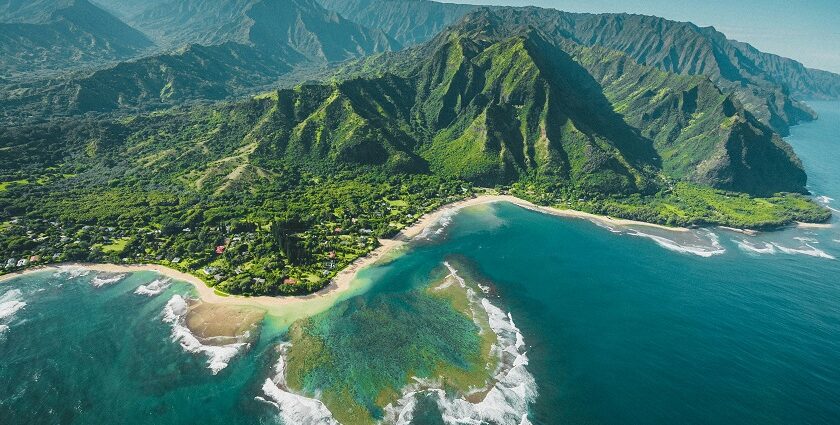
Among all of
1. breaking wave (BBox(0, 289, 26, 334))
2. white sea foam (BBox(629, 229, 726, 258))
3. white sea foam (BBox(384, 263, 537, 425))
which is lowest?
white sea foam (BBox(384, 263, 537, 425))

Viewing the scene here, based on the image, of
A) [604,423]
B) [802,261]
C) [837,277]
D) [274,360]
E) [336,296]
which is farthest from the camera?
[802,261]

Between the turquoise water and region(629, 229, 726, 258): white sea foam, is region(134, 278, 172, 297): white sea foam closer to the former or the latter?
the turquoise water

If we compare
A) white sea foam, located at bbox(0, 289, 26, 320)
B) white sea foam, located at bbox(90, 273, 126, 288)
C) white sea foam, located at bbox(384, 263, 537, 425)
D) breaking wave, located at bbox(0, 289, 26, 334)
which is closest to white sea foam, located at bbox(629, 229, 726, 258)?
white sea foam, located at bbox(384, 263, 537, 425)

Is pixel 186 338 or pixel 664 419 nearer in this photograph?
pixel 664 419

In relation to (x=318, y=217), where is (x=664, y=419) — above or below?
below

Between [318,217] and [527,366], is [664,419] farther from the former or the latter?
[318,217]

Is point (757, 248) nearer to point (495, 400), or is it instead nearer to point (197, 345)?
point (495, 400)

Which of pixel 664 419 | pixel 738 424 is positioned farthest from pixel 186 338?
pixel 738 424
